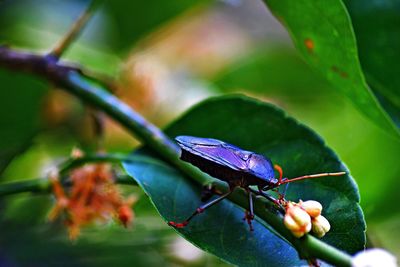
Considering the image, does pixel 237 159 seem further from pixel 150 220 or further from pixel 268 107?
pixel 150 220

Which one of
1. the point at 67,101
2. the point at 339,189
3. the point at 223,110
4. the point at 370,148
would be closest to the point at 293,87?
the point at 370,148

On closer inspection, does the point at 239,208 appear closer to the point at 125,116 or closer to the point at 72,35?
the point at 125,116

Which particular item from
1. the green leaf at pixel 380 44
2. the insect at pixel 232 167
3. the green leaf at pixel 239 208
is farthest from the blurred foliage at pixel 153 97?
the insect at pixel 232 167

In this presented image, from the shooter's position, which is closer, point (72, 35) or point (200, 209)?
point (200, 209)

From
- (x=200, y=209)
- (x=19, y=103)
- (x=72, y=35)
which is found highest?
(x=72, y=35)

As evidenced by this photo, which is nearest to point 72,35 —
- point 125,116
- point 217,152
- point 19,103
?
point 125,116
